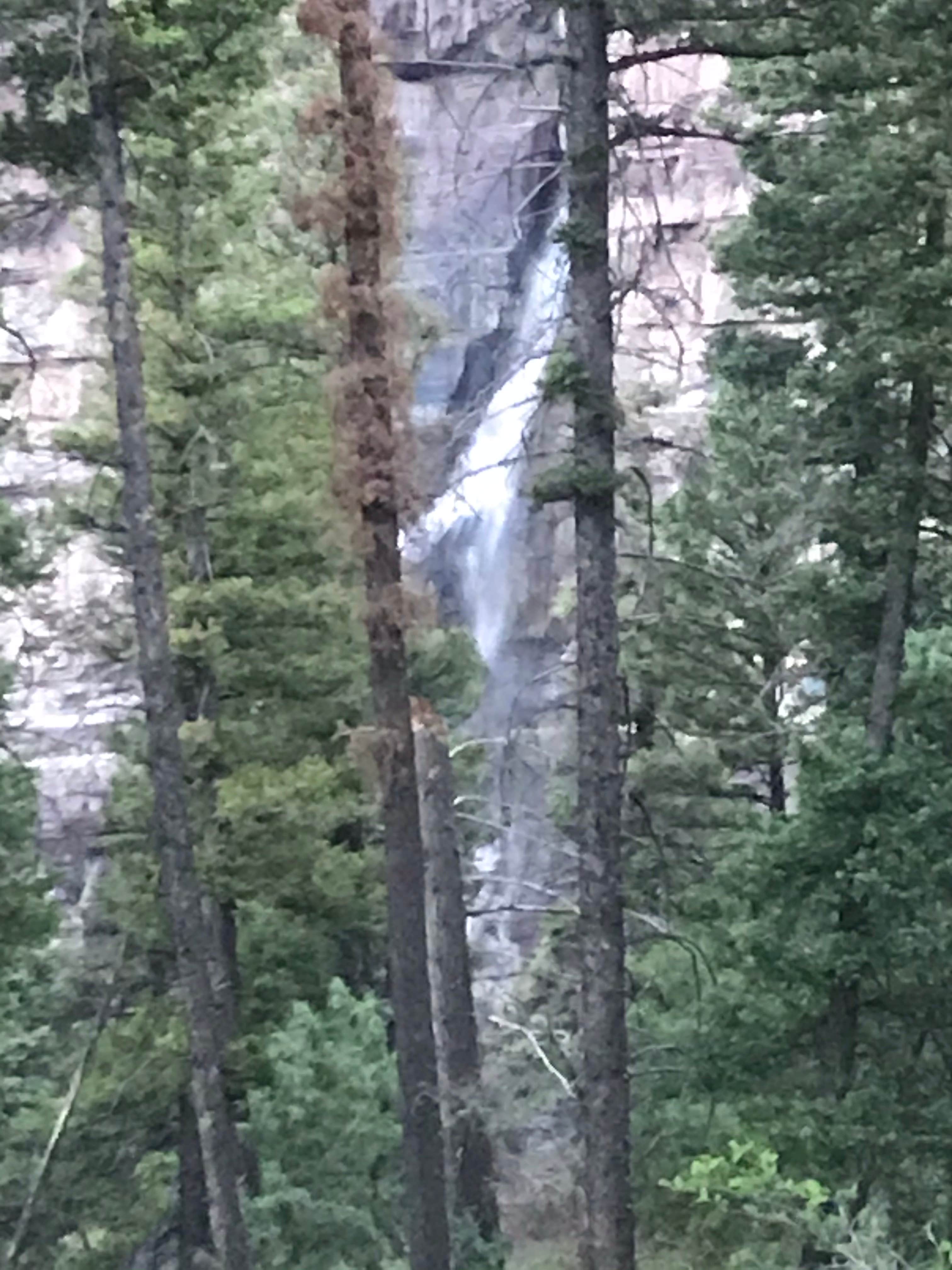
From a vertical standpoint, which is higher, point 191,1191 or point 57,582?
point 57,582

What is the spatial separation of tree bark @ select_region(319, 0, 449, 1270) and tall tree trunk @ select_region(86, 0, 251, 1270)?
1199 millimetres

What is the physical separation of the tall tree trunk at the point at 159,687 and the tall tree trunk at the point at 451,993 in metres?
2.20

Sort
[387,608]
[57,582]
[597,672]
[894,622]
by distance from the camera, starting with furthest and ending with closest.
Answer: [57,582]
[894,622]
[387,608]
[597,672]

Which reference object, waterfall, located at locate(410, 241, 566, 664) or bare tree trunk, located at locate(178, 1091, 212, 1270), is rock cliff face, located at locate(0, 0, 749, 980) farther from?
bare tree trunk, located at locate(178, 1091, 212, 1270)

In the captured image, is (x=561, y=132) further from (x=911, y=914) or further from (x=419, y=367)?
(x=911, y=914)

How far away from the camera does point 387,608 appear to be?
346 inches

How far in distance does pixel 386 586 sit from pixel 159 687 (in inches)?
59.9

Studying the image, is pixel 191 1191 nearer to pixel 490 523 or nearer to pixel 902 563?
pixel 902 563

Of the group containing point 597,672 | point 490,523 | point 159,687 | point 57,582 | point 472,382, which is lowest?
point 57,582

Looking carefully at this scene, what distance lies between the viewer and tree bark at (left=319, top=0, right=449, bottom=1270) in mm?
7996

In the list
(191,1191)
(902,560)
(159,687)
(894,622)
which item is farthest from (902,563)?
(191,1191)

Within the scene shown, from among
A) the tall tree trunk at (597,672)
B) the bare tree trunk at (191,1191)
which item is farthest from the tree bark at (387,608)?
the bare tree trunk at (191,1191)

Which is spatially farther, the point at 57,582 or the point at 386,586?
the point at 57,582

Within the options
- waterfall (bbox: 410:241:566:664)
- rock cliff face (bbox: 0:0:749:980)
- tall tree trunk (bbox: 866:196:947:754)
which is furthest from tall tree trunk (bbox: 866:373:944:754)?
waterfall (bbox: 410:241:566:664)
